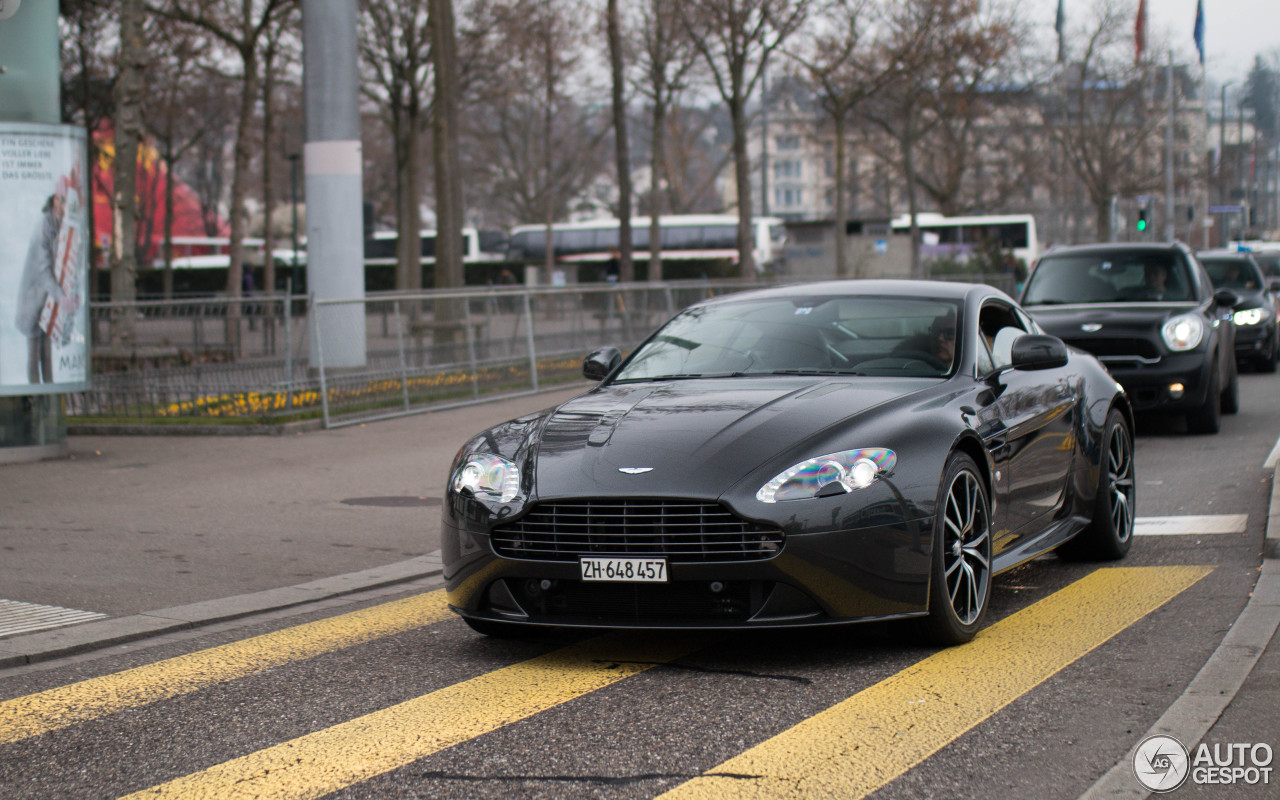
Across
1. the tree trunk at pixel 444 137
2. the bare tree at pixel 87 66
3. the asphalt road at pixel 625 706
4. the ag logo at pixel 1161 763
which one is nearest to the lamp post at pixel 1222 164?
the bare tree at pixel 87 66

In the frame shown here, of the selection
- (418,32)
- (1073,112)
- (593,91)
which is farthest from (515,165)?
(418,32)

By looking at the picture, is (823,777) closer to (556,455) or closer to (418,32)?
(556,455)

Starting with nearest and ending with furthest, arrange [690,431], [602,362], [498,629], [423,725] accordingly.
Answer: [423,725] → [690,431] → [498,629] → [602,362]

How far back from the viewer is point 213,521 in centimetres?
926

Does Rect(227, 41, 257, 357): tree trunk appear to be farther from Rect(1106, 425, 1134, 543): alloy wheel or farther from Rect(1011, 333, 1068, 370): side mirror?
Rect(1011, 333, 1068, 370): side mirror

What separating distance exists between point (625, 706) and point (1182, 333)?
30.8ft

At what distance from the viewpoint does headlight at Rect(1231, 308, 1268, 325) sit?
20.2m

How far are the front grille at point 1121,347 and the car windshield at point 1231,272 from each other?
30.5 ft

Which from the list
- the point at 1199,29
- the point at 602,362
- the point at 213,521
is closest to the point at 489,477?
the point at 602,362

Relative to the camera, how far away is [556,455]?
5297 millimetres

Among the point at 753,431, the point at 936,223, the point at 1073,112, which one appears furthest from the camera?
the point at 936,223

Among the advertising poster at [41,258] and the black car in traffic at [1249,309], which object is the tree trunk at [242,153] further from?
the black car in traffic at [1249,309]

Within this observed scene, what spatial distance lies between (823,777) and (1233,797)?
3.41 ft

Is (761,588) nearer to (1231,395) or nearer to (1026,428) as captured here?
(1026,428)
